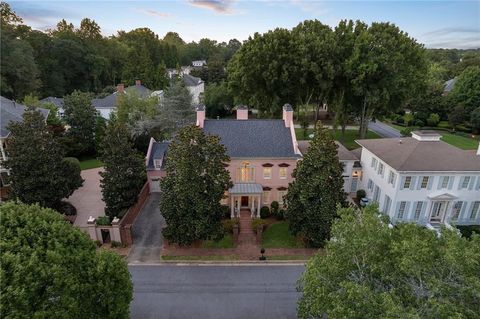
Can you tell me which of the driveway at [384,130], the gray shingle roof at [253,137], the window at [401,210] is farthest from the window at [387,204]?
the driveway at [384,130]

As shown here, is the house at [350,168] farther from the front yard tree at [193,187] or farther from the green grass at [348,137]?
the green grass at [348,137]

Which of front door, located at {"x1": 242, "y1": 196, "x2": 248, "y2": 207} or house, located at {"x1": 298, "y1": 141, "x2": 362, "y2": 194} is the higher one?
house, located at {"x1": 298, "y1": 141, "x2": 362, "y2": 194}

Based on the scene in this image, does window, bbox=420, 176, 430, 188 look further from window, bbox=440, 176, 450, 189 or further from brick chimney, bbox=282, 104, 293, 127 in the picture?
brick chimney, bbox=282, 104, 293, 127

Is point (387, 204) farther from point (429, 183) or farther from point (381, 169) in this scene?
point (429, 183)

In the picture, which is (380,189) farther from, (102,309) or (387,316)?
A: (102,309)

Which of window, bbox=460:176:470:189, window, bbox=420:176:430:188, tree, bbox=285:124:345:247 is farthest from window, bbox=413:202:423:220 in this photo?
tree, bbox=285:124:345:247

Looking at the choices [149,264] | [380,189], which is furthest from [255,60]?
[149,264]
